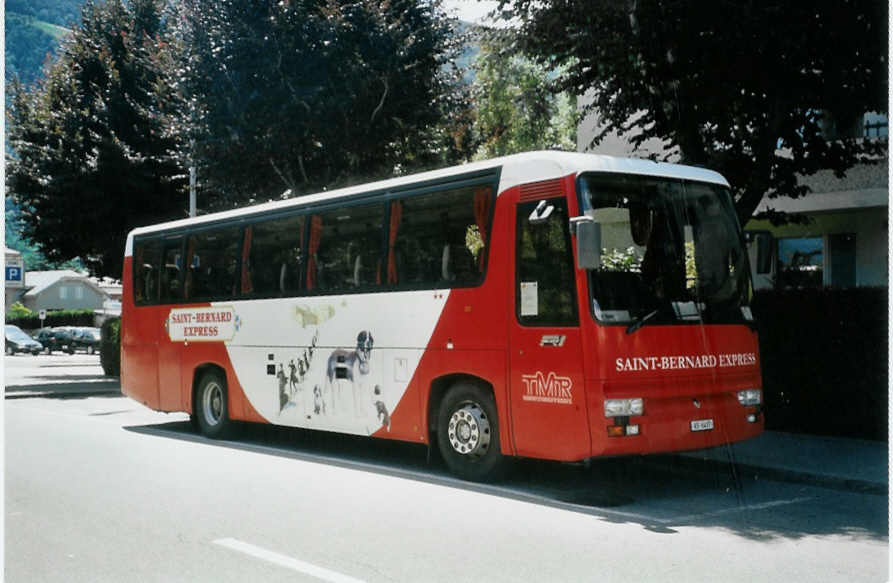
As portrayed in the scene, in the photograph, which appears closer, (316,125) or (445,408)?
(445,408)

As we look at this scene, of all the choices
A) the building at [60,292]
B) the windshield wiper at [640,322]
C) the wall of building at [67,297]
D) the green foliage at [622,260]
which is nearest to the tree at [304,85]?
the green foliage at [622,260]

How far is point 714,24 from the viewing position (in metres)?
11.7

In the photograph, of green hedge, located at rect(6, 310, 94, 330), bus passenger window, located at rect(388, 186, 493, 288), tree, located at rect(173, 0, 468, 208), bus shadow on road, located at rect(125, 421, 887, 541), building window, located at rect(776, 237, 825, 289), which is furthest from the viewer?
green hedge, located at rect(6, 310, 94, 330)

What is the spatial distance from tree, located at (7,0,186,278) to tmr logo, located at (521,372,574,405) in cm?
2023

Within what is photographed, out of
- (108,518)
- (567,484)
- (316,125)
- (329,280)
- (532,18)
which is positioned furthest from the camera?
(316,125)

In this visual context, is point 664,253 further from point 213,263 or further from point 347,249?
point 213,263

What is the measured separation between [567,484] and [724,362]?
187cm

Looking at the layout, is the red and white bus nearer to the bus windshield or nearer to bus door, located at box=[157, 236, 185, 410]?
the bus windshield

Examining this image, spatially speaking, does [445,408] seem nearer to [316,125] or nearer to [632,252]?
[632,252]

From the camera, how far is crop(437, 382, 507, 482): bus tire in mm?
9273

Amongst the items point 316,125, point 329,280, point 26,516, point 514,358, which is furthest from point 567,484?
point 316,125

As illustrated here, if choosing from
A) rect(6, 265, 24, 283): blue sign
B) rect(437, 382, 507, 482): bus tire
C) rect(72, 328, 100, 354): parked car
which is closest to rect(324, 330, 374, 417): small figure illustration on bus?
rect(437, 382, 507, 482): bus tire

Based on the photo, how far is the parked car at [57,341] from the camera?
189ft

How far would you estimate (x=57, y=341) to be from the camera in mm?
57938
